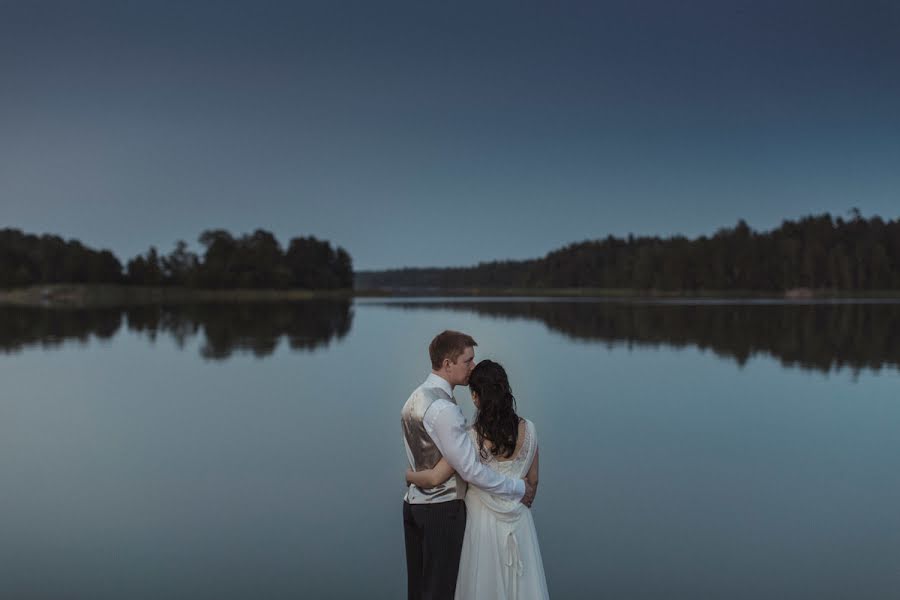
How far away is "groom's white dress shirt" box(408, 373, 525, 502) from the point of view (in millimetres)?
3871

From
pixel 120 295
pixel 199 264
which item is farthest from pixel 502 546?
pixel 199 264

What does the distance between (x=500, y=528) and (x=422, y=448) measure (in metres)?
0.72

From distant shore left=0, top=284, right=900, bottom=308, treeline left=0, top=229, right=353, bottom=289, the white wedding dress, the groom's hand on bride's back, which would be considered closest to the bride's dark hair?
the white wedding dress

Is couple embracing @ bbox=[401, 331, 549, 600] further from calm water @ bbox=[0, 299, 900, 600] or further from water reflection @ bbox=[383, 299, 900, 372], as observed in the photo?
water reflection @ bbox=[383, 299, 900, 372]

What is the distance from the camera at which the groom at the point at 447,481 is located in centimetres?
392

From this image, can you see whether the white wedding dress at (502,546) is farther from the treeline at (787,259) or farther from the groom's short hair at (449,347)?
the treeline at (787,259)

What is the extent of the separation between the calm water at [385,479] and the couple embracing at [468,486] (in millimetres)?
2020

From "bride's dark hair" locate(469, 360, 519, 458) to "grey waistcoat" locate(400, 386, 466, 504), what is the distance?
175mm

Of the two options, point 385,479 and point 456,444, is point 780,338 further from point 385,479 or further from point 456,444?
point 456,444

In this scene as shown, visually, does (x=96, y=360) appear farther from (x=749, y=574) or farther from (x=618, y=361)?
(x=749, y=574)

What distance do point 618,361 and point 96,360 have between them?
55.8 feet

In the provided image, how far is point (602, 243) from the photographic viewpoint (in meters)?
199

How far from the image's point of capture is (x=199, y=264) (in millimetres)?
132875

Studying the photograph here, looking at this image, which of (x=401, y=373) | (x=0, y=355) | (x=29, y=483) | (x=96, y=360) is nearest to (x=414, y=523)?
(x=29, y=483)
